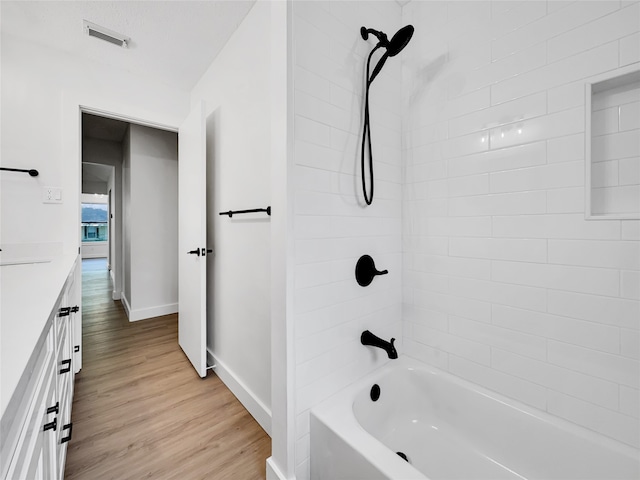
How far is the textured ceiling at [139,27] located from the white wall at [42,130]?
0.13 m

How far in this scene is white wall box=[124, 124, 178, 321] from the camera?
3.42 meters

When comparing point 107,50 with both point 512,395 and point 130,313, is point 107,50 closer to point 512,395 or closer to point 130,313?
point 130,313

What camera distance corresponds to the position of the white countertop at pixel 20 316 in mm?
453

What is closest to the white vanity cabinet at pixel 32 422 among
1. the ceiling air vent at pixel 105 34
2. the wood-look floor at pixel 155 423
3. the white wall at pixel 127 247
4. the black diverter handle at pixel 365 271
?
the wood-look floor at pixel 155 423

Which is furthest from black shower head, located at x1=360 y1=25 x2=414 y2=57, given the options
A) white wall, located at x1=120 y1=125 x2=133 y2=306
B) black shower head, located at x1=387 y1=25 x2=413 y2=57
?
white wall, located at x1=120 y1=125 x2=133 y2=306

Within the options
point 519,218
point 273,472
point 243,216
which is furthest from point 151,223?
point 519,218

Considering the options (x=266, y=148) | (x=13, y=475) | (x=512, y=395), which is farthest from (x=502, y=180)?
(x=13, y=475)

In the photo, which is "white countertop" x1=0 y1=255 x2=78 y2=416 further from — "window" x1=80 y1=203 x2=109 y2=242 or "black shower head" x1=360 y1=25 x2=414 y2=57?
"window" x1=80 y1=203 x2=109 y2=242

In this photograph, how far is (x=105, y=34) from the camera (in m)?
1.95

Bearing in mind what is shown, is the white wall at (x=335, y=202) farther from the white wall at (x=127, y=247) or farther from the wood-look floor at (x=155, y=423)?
the white wall at (x=127, y=247)

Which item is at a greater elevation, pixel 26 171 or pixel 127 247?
pixel 26 171

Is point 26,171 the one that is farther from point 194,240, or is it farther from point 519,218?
point 519,218

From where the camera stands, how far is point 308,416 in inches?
46.8

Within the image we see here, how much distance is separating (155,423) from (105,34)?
261 cm
